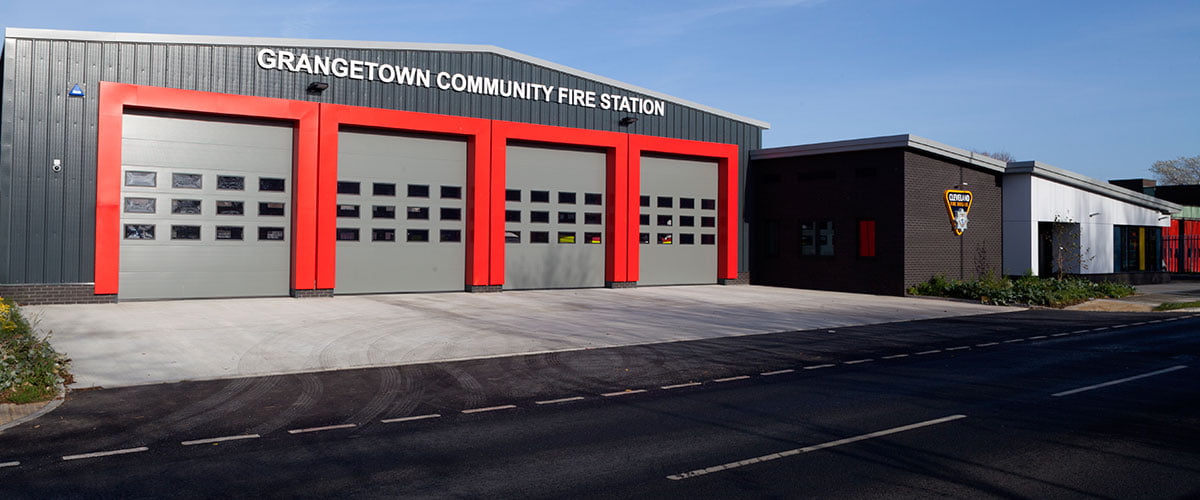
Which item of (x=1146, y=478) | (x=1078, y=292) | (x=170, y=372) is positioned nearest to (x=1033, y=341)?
(x=1146, y=478)

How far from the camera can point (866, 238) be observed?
26328mm

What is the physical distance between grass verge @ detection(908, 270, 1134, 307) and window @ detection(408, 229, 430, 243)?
576 inches

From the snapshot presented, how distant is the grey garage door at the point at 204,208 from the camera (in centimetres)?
1889

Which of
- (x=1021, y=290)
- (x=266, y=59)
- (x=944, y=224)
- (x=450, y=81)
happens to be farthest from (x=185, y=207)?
(x=1021, y=290)

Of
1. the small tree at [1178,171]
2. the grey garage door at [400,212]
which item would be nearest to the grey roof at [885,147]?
the grey garage door at [400,212]

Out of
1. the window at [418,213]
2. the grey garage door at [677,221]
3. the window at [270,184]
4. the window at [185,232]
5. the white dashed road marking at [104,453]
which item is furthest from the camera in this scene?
the grey garage door at [677,221]

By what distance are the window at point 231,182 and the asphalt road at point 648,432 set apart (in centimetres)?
1121

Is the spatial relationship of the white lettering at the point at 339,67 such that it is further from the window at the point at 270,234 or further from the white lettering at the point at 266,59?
the window at the point at 270,234

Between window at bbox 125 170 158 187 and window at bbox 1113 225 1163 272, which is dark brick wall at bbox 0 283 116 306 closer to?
window at bbox 125 170 158 187

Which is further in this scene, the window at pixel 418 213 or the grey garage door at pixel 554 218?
the grey garage door at pixel 554 218

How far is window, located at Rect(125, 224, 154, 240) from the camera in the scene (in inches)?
738

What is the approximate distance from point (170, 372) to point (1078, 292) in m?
24.0

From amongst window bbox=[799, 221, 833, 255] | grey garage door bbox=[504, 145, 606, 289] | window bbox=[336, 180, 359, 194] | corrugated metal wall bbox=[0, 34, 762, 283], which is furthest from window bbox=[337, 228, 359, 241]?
window bbox=[799, 221, 833, 255]

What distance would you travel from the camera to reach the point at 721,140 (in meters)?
28.7
